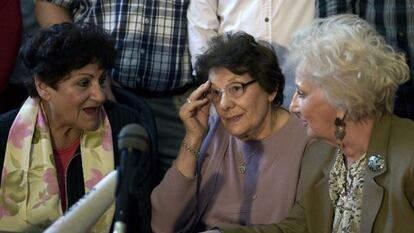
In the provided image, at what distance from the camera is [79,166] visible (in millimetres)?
2221

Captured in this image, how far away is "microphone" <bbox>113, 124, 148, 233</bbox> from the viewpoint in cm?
96

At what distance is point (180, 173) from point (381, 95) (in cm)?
67

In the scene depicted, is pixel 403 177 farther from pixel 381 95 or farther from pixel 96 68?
pixel 96 68

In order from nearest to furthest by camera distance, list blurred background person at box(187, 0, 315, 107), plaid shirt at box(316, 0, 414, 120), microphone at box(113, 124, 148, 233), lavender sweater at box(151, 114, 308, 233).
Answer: microphone at box(113, 124, 148, 233)
lavender sweater at box(151, 114, 308, 233)
plaid shirt at box(316, 0, 414, 120)
blurred background person at box(187, 0, 315, 107)

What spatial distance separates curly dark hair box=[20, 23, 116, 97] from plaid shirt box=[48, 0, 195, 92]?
36cm

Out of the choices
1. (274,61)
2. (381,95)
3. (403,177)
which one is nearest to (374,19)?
(274,61)

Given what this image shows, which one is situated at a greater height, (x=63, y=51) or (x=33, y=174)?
(x=63, y=51)

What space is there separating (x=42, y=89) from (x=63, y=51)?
17cm

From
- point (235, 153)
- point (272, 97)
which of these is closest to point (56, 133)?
point (235, 153)

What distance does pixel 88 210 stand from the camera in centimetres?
102

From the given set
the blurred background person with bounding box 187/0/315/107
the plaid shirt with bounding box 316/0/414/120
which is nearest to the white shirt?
the blurred background person with bounding box 187/0/315/107

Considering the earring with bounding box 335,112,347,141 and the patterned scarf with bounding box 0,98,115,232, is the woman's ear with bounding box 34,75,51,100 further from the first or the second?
the earring with bounding box 335,112,347,141

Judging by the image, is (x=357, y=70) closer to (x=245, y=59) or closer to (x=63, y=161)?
(x=245, y=59)

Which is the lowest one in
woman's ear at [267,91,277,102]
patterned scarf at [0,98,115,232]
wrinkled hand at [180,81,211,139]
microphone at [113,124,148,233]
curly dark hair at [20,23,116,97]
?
patterned scarf at [0,98,115,232]
